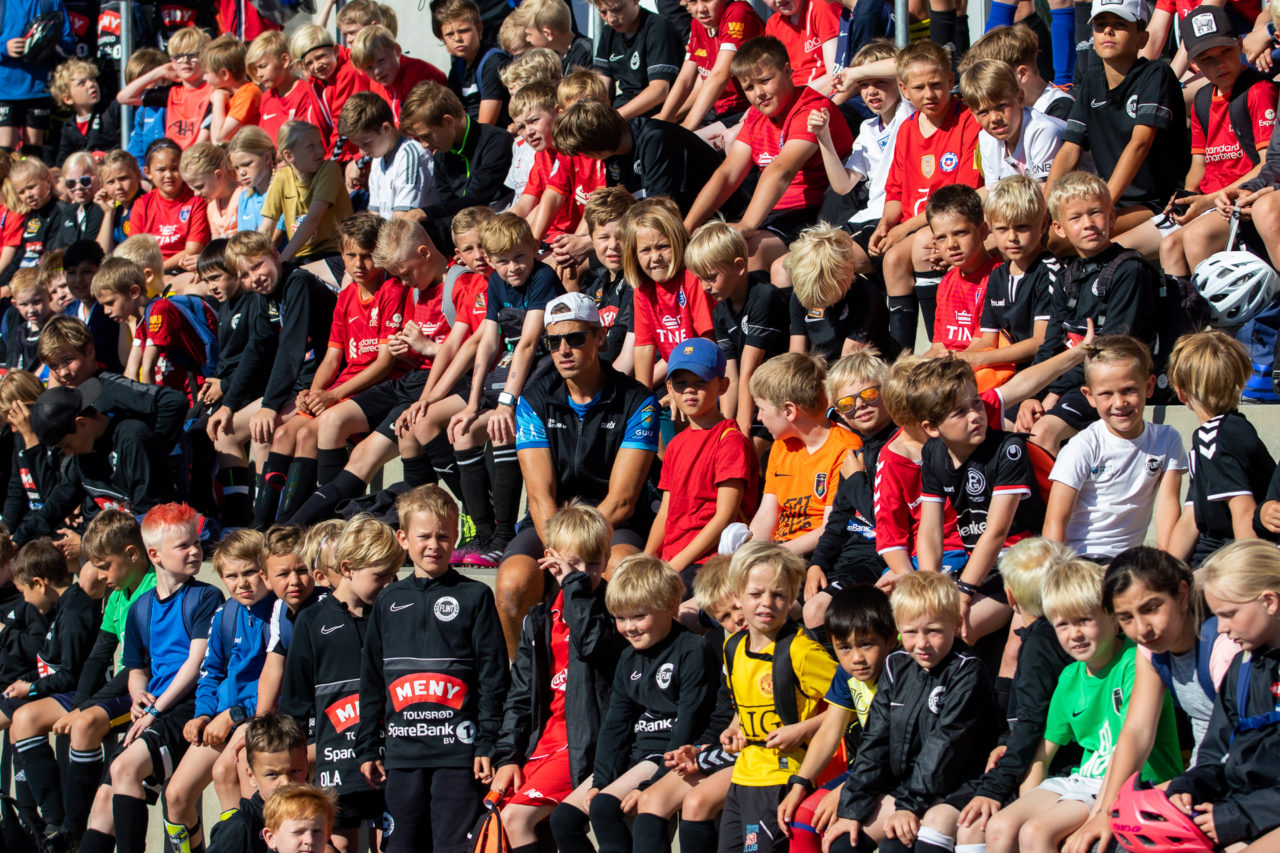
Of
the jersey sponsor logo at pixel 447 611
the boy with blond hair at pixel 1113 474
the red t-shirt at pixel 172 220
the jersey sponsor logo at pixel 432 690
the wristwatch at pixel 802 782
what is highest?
the red t-shirt at pixel 172 220

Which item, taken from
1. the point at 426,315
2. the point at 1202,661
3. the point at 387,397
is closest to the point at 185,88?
the point at 426,315

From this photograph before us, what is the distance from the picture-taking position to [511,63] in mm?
9852

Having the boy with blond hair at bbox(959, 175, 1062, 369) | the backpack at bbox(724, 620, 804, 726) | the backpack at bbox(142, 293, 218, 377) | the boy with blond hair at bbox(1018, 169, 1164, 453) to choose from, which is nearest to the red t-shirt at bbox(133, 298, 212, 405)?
the backpack at bbox(142, 293, 218, 377)

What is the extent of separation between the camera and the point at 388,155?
32.1ft

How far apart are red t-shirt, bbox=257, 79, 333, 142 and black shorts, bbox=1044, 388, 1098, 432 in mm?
6719

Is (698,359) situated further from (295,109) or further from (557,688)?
(295,109)

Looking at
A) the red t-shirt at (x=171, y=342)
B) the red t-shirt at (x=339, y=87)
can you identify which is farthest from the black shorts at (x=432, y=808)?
the red t-shirt at (x=339, y=87)

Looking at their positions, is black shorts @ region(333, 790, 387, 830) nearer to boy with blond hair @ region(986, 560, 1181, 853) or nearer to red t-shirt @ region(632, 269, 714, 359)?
red t-shirt @ region(632, 269, 714, 359)

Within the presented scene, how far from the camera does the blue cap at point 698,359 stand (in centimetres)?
627

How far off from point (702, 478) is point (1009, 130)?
7.56 ft

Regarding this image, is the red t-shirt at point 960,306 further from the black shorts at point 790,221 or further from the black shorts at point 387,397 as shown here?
the black shorts at point 387,397

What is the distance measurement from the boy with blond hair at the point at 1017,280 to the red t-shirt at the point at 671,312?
1290 millimetres

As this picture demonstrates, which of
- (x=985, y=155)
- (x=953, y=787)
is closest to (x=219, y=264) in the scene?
(x=985, y=155)

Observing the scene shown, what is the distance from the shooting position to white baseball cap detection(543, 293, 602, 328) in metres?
6.55
